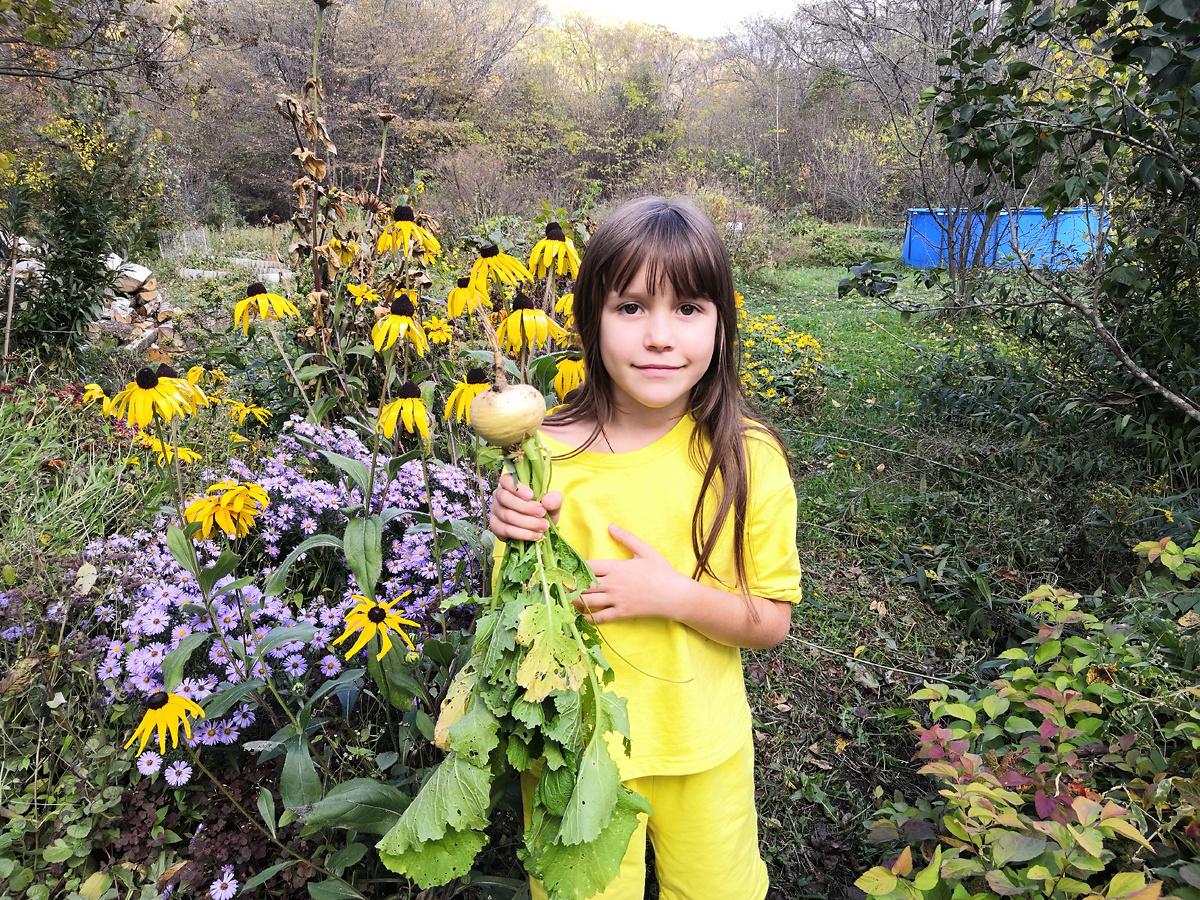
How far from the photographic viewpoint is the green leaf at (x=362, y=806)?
3.68 feet

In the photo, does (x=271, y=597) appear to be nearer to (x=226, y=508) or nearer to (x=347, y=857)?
(x=226, y=508)

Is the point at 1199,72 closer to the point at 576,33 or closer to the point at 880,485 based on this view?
the point at 880,485

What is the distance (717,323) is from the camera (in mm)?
1178

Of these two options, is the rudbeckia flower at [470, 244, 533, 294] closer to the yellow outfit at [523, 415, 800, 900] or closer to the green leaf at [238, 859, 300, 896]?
the yellow outfit at [523, 415, 800, 900]

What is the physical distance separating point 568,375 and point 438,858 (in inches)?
41.9

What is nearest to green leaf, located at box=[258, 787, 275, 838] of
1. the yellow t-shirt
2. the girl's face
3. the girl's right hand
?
the yellow t-shirt

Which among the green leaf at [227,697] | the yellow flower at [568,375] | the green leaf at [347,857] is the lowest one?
the green leaf at [347,857]

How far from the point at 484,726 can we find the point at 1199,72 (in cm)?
204

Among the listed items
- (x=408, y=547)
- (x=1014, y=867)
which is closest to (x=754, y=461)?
(x=1014, y=867)

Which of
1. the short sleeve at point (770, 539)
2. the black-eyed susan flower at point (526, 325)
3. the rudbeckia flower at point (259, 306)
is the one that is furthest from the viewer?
the rudbeckia flower at point (259, 306)

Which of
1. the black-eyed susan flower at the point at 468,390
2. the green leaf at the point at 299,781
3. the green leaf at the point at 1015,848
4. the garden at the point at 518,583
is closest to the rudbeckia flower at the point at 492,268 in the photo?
the garden at the point at 518,583

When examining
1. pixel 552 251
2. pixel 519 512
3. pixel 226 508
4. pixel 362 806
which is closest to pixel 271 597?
pixel 226 508

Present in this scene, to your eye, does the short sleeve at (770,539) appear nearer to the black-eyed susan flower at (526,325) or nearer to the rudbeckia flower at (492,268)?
the black-eyed susan flower at (526,325)

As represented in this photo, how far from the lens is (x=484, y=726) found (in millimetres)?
842
